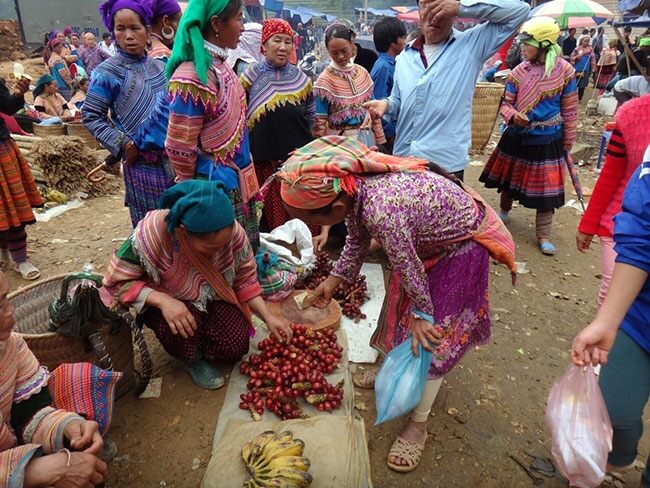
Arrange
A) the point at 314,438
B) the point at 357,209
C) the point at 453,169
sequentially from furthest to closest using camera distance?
the point at 453,169 < the point at 314,438 < the point at 357,209

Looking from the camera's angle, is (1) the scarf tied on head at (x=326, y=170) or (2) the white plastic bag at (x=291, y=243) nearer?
(1) the scarf tied on head at (x=326, y=170)

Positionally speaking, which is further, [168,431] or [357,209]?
[168,431]

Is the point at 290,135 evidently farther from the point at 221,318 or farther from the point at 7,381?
the point at 7,381

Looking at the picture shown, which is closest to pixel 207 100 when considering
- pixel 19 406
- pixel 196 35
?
pixel 196 35

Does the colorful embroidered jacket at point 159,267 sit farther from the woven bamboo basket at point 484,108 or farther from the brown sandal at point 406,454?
the woven bamboo basket at point 484,108

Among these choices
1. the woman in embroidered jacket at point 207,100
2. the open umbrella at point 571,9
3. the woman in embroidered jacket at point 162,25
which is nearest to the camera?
the woman in embroidered jacket at point 207,100

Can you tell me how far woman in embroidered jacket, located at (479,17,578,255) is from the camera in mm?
4125

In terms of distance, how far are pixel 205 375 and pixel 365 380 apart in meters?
0.99

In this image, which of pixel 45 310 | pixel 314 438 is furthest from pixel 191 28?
pixel 314 438

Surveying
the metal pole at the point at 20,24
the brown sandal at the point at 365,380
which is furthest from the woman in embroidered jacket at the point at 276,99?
the metal pole at the point at 20,24

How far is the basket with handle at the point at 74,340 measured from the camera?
212cm

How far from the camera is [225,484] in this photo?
1927 millimetres

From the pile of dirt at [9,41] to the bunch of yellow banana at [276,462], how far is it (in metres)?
21.2

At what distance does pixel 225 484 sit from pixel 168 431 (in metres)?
0.67
